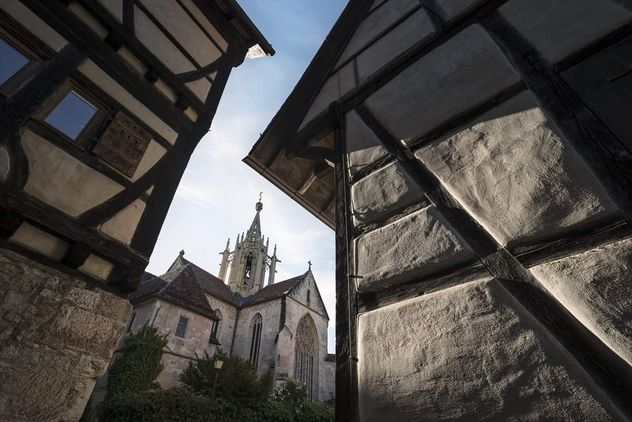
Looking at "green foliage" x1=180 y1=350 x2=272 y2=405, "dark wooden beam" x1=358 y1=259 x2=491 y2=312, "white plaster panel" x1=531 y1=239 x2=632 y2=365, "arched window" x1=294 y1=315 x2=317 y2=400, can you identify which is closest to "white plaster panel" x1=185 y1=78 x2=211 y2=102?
"dark wooden beam" x1=358 y1=259 x2=491 y2=312

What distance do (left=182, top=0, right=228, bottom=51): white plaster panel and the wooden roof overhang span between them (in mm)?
3682

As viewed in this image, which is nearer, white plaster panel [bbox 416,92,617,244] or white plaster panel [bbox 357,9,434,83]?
white plaster panel [bbox 416,92,617,244]

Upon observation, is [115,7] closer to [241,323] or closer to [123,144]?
[123,144]

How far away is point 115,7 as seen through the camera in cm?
468

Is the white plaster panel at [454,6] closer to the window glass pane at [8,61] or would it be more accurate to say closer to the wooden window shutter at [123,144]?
the wooden window shutter at [123,144]

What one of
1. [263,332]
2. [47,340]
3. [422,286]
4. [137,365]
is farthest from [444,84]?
[263,332]

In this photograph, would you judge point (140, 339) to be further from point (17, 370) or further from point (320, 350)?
point (320, 350)

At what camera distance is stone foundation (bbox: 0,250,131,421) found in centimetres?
300

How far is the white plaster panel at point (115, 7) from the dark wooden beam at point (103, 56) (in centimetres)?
16

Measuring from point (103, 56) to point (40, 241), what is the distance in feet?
8.76

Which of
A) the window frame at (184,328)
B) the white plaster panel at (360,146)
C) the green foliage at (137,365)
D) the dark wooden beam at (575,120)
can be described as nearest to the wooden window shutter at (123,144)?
the white plaster panel at (360,146)

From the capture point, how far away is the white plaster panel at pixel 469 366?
3.68 ft

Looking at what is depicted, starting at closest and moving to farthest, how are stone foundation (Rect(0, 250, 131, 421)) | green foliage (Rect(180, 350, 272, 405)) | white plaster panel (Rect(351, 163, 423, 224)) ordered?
white plaster panel (Rect(351, 163, 423, 224)) → stone foundation (Rect(0, 250, 131, 421)) → green foliage (Rect(180, 350, 272, 405))

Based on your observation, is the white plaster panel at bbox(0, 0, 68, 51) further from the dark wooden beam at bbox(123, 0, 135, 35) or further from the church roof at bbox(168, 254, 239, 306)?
the church roof at bbox(168, 254, 239, 306)
